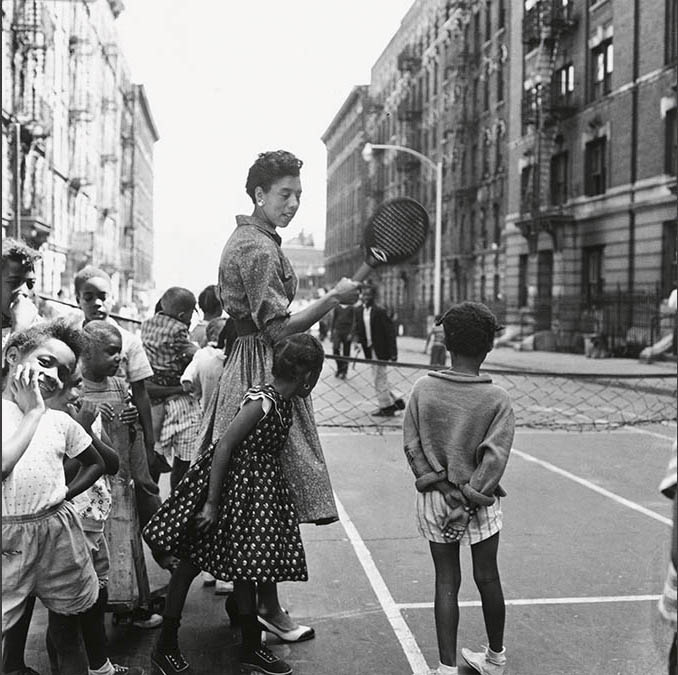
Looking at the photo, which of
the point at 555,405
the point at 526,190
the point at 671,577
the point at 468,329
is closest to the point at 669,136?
the point at 526,190

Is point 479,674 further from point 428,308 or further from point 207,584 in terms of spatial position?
point 428,308

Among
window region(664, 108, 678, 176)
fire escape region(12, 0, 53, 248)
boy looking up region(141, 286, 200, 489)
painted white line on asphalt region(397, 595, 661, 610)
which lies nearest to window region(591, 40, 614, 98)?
window region(664, 108, 678, 176)

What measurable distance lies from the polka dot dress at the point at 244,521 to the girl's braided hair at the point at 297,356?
0.35ft

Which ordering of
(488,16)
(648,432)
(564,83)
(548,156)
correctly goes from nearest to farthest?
1. (648,432)
2. (488,16)
3. (564,83)
4. (548,156)

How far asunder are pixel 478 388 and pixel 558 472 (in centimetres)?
523

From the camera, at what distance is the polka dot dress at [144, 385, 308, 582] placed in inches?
139

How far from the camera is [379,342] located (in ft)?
46.5

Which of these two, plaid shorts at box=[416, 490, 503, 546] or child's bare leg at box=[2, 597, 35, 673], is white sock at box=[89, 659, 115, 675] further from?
plaid shorts at box=[416, 490, 503, 546]

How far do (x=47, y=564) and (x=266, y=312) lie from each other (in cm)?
126

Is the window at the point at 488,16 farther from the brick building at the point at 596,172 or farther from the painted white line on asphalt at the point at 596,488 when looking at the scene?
the painted white line on asphalt at the point at 596,488

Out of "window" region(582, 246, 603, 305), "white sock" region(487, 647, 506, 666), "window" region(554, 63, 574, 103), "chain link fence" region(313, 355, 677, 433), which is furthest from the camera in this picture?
"window" region(582, 246, 603, 305)

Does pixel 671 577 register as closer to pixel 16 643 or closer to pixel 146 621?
pixel 16 643

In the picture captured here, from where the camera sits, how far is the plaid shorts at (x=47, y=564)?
301 cm

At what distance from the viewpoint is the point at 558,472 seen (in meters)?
8.38
